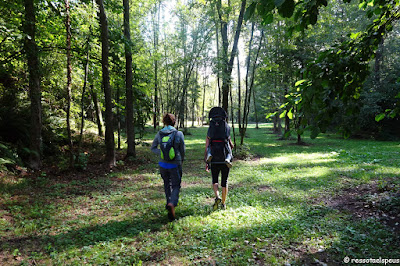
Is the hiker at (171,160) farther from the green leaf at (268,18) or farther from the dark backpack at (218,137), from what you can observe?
the green leaf at (268,18)

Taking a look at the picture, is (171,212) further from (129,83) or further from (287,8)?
(129,83)

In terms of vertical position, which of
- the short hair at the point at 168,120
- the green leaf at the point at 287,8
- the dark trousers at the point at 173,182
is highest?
the green leaf at the point at 287,8

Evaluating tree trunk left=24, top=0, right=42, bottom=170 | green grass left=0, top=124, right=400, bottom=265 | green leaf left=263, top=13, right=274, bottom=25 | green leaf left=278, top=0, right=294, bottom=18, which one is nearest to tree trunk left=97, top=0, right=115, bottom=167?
green grass left=0, top=124, right=400, bottom=265

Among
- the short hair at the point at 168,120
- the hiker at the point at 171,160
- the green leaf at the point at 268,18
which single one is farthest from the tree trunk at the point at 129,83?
the green leaf at the point at 268,18

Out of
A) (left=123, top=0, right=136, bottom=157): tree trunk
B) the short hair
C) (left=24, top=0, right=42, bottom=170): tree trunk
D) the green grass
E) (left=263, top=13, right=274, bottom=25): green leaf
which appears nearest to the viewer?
(left=263, top=13, right=274, bottom=25): green leaf

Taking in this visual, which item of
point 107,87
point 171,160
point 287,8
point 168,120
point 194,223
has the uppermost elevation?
point 107,87

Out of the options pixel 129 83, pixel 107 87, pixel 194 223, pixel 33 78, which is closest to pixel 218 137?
pixel 194 223

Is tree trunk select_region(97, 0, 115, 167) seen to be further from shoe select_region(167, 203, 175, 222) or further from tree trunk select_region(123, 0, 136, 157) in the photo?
shoe select_region(167, 203, 175, 222)

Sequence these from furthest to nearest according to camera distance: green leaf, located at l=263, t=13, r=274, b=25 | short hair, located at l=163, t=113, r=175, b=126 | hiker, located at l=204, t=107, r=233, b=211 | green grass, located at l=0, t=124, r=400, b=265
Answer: hiker, located at l=204, t=107, r=233, b=211
short hair, located at l=163, t=113, r=175, b=126
green grass, located at l=0, t=124, r=400, b=265
green leaf, located at l=263, t=13, r=274, b=25

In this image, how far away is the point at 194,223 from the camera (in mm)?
4551

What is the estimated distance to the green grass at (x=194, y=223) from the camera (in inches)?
137

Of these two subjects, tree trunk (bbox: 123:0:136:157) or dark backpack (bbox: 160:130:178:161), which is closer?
dark backpack (bbox: 160:130:178:161)

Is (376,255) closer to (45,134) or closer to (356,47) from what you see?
(356,47)

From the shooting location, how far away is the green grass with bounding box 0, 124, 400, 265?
11.5 ft
